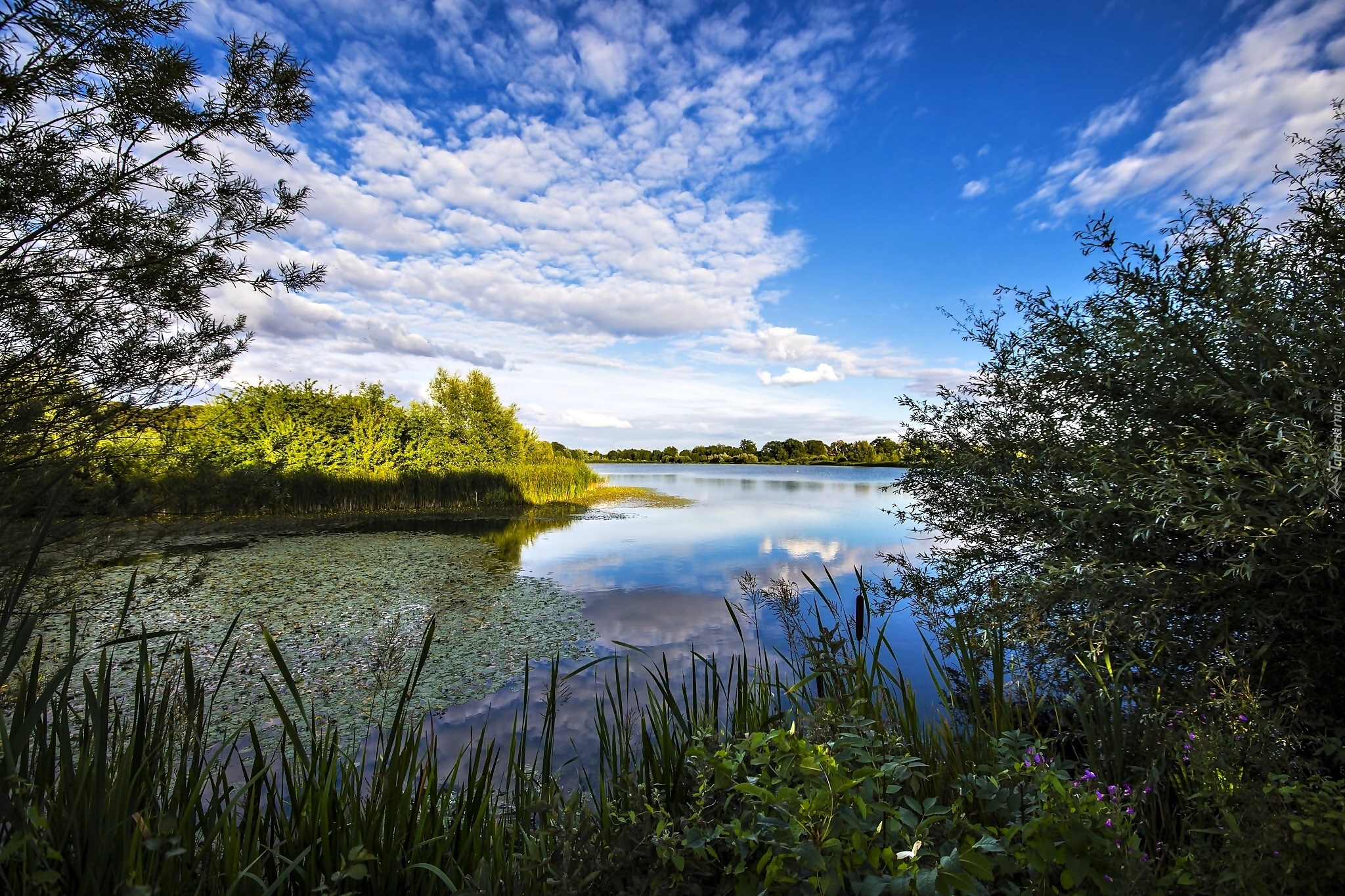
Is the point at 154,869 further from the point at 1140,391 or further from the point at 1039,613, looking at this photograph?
the point at 1140,391

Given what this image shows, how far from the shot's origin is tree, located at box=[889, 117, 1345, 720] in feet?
7.61

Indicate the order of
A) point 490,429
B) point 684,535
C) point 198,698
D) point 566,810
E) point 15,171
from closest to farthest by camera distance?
1. point 566,810
2. point 198,698
3. point 15,171
4. point 684,535
5. point 490,429

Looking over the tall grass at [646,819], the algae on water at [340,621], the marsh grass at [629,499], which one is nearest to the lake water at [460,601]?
the algae on water at [340,621]

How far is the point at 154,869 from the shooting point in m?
1.24

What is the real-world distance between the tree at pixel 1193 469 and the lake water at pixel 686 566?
4.68ft

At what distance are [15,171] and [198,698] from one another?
9.41 ft

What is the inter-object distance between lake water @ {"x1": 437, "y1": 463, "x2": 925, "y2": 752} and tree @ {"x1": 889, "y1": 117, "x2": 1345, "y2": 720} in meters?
1.43

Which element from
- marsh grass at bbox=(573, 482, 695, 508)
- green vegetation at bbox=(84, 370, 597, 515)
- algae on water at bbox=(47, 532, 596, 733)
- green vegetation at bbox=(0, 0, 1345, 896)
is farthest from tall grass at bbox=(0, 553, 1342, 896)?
marsh grass at bbox=(573, 482, 695, 508)

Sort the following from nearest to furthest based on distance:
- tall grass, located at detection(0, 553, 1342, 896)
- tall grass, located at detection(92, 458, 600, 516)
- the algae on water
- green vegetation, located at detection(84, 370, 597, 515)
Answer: tall grass, located at detection(0, 553, 1342, 896)
the algae on water
tall grass, located at detection(92, 458, 600, 516)
green vegetation, located at detection(84, 370, 597, 515)

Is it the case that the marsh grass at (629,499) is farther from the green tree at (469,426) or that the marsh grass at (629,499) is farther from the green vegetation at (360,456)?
the green tree at (469,426)

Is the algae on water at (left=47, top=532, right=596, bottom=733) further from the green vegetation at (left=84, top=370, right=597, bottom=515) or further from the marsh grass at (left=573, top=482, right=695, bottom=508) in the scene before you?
the marsh grass at (left=573, top=482, right=695, bottom=508)

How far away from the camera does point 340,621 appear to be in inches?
219

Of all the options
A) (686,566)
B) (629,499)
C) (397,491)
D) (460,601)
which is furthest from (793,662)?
(629,499)

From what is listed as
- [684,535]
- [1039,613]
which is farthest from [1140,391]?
[684,535]
